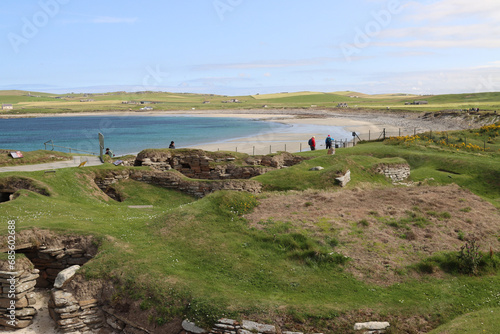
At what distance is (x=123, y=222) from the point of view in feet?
57.8

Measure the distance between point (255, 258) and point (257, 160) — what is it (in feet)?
60.9

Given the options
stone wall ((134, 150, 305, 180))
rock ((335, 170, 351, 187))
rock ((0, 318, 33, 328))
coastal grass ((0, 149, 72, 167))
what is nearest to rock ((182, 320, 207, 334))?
rock ((0, 318, 33, 328))

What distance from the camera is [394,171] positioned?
29359 millimetres

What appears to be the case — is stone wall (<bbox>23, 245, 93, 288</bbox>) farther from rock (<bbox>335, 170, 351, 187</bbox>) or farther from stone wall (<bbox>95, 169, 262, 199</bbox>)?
rock (<bbox>335, 170, 351, 187</bbox>)

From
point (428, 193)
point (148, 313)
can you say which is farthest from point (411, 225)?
point (148, 313)

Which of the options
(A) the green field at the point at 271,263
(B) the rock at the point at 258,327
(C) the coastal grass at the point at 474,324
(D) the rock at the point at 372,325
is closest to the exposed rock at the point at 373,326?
(D) the rock at the point at 372,325

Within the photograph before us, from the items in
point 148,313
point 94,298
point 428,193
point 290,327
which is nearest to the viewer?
point 290,327

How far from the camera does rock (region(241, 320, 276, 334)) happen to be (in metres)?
11.1

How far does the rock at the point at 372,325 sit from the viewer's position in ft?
36.9

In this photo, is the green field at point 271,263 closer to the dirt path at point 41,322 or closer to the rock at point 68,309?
the rock at point 68,309

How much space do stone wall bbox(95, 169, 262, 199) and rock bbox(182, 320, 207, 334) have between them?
1293 centimetres

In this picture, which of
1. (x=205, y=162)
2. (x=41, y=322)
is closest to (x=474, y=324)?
(x=41, y=322)

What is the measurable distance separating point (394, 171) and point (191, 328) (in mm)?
22306

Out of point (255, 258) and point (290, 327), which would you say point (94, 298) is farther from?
point (290, 327)
